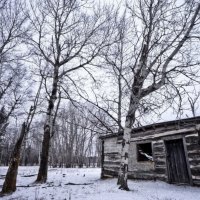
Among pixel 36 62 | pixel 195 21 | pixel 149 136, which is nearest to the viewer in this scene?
pixel 195 21

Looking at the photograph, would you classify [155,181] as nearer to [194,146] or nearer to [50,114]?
[194,146]

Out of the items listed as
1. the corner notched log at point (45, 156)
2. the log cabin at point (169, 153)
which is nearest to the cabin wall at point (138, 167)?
the log cabin at point (169, 153)

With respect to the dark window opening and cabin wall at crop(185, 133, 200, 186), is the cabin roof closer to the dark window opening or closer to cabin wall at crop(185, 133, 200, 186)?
cabin wall at crop(185, 133, 200, 186)

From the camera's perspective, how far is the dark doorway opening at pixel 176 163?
995 cm

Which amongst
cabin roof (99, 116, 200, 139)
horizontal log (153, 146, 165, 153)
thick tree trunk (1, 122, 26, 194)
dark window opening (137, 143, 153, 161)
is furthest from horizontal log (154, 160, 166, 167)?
thick tree trunk (1, 122, 26, 194)

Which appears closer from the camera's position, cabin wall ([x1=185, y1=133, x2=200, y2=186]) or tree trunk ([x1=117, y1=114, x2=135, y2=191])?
tree trunk ([x1=117, y1=114, x2=135, y2=191])

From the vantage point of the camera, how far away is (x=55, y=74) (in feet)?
38.5

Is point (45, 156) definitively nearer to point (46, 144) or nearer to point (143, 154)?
point (46, 144)

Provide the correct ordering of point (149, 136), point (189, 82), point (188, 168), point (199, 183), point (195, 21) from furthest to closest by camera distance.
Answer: point (149, 136) < point (188, 168) < point (199, 183) < point (195, 21) < point (189, 82)

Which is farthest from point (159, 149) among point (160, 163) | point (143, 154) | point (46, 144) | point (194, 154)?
point (46, 144)

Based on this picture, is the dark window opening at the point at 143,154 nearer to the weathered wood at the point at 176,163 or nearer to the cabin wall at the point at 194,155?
the weathered wood at the point at 176,163

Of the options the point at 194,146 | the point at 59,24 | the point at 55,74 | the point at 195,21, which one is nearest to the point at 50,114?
the point at 55,74

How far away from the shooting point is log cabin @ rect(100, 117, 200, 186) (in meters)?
9.41

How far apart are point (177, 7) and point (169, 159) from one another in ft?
24.4
